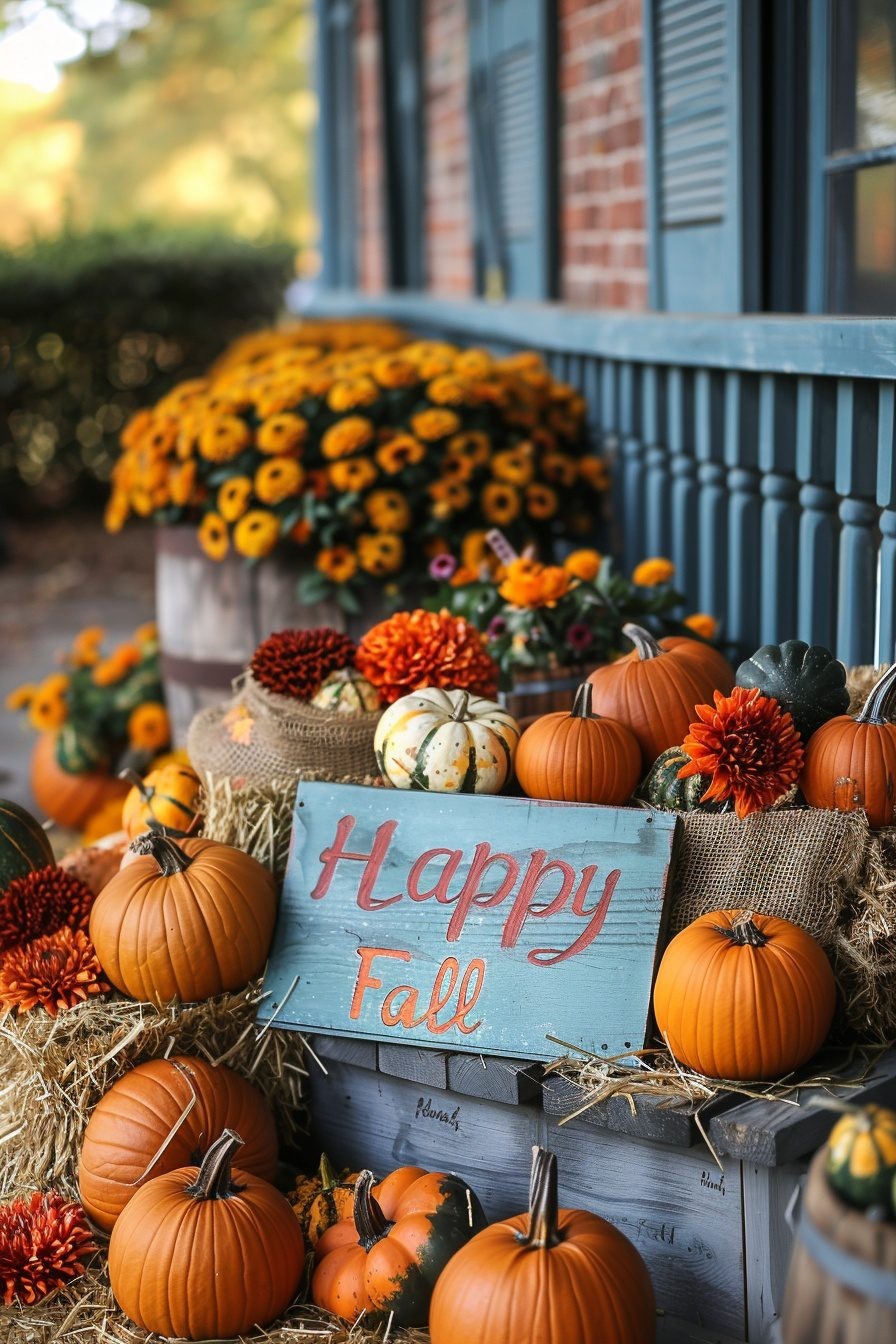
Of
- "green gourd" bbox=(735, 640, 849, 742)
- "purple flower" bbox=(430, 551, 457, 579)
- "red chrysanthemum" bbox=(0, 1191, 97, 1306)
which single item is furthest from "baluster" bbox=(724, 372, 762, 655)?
"red chrysanthemum" bbox=(0, 1191, 97, 1306)

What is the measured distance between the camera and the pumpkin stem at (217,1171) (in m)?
2.19

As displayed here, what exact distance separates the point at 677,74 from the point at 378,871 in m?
2.54

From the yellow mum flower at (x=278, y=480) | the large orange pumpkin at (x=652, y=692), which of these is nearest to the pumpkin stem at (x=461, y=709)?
the large orange pumpkin at (x=652, y=692)

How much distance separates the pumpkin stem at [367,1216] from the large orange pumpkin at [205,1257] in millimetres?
114

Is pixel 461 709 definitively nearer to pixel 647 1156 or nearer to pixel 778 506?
pixel 647 1156

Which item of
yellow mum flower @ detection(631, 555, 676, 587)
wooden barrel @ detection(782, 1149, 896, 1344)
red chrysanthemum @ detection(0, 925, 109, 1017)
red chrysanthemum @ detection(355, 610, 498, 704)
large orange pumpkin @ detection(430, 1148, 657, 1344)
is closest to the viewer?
wooden barrel @ detection(782, 1149, 896, 1344)

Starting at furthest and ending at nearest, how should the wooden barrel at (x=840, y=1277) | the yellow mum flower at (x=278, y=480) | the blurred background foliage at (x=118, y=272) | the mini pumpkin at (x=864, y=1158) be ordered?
the blurred background foliage at (x=118, y=272) → the yellow mum flower at (x=278, y=480) → the mini pumpkin at (x=864, y=1158) → the wooden barrel at (x=840, y=1277)

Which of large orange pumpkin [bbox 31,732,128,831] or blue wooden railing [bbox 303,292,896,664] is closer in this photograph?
blue wooden railing [bbox 303,292,896,664]

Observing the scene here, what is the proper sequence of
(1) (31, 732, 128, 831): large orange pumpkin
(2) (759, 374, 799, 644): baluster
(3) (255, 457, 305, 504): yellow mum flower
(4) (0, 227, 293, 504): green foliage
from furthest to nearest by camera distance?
(4) (0, 227, 293, 504): green foliage
(1) (31, 732, 128, 831): large orange pumpkin
(3) (255, 457, 305, 504): yellow mum flower
(2) (759, 374, 799, 644): baluster

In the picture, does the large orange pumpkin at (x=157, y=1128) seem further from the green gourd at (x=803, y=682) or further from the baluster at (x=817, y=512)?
the baluster at (x=817, y=512)

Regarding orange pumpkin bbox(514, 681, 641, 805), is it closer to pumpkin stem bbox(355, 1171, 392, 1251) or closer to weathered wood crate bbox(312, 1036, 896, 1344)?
weathered wood crate bbox(312, 1036, 896, 1344)

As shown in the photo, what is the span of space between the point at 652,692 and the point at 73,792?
292 centimetres

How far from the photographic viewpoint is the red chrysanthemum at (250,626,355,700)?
309 centimetres

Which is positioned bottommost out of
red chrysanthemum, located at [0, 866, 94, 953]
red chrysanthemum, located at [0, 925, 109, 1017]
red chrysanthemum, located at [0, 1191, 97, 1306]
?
red chrysanthemum, located at [0, 1191, 97, 1306]
